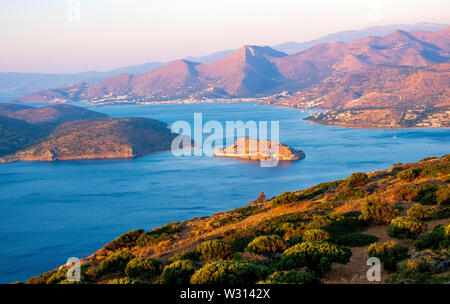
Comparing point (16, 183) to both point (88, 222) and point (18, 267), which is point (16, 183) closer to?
point (88, 222)

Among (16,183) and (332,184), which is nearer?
(332,184)

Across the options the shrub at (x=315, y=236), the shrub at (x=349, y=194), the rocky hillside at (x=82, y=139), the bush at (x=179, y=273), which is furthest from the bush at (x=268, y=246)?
the rocky hillside at (x=82, y=139)

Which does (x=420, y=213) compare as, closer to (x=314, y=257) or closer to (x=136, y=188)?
(x=314, y=257)

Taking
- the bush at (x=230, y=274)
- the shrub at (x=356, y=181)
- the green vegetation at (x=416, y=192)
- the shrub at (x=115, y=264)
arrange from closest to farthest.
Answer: the bush at (x=230, y=274)
the shrub at (x=115, y=264)
the green vegetation at (x=416, y=192)
the shrub at (x=356, y=181)

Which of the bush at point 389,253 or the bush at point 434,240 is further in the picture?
the bush at point 434,240
